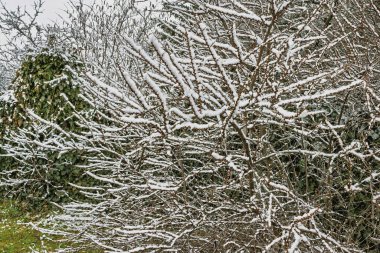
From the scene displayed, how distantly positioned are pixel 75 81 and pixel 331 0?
4884mm

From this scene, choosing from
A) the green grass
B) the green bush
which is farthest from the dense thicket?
the green bush

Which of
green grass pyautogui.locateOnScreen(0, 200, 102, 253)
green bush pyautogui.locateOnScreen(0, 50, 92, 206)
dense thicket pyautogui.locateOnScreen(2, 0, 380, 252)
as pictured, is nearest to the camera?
dense thicket pyautogui.locateOnScreen(2, 0, 380, 252)

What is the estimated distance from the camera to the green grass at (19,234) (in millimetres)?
6383

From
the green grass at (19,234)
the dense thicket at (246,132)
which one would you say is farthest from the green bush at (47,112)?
the dense thicket at (246,132)

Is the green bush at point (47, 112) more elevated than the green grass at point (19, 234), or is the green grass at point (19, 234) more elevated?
the green bush at point (47, 112)

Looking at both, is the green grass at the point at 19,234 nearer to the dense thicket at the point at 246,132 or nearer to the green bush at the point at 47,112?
the green bush at the point at 47,112

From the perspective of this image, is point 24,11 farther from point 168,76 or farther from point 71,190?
point 168,76

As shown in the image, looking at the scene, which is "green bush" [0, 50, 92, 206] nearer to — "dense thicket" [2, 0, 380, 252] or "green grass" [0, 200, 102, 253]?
"green grass" [0, 200, 102, 253]

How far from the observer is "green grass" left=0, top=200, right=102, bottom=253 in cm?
638

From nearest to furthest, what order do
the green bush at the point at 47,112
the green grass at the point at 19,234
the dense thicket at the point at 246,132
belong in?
the dense thicket at the point at 246,132
the green grass at the point at 19,234
the green bush at the point at 47,112

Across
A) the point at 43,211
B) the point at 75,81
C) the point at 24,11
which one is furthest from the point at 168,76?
the point at 24,11

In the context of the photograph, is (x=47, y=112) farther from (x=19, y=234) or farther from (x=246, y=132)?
(x=246, y=132)

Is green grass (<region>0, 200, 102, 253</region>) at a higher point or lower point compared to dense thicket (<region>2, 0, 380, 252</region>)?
lower

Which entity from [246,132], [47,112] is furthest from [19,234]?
[246,132]
